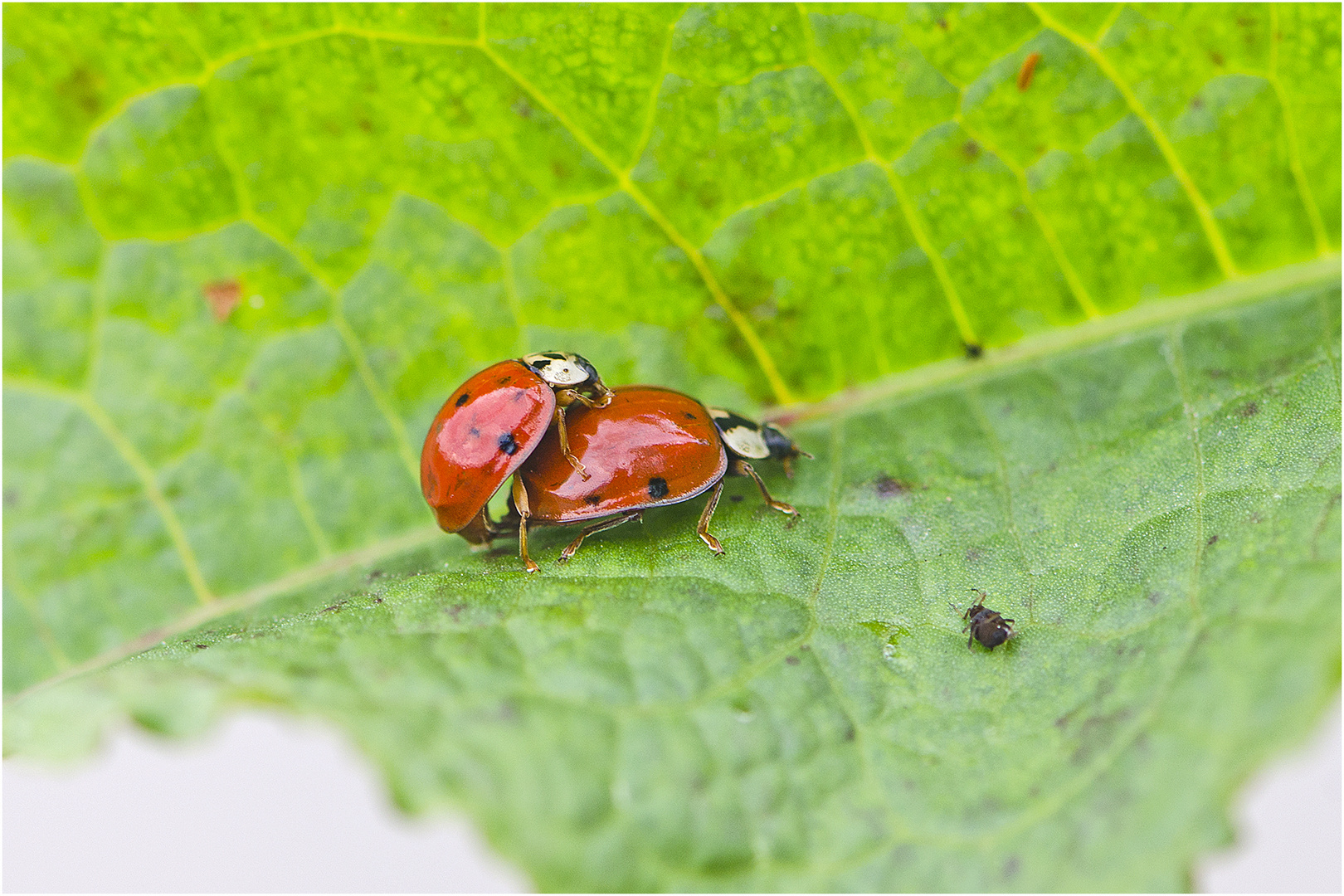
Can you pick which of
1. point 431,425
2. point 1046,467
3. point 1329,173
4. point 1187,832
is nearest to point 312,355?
point 431,425

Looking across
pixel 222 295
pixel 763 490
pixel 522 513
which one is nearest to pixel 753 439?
pixel 763 490

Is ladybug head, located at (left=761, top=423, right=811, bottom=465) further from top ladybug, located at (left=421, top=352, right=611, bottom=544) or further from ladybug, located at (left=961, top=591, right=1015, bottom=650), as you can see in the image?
ladybug, located at (left=961, top=591, right=1015, bottom=650)

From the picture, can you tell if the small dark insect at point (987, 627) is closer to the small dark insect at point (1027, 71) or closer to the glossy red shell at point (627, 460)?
the glossy red shell at point (627, 460)

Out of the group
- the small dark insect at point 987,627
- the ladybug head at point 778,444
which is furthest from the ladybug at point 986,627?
the ladybug head at point 778,444

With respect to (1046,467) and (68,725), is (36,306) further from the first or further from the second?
(1046,467)

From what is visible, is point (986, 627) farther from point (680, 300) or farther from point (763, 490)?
point (680, 300)

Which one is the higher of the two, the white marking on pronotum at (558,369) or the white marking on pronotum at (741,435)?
the white marking on pronotum at (558,369)

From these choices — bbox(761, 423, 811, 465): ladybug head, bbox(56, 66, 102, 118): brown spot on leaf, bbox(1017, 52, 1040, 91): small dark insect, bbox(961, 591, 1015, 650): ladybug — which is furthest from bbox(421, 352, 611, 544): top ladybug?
bbox(1017, 52, 1040, 91): small dark insect
